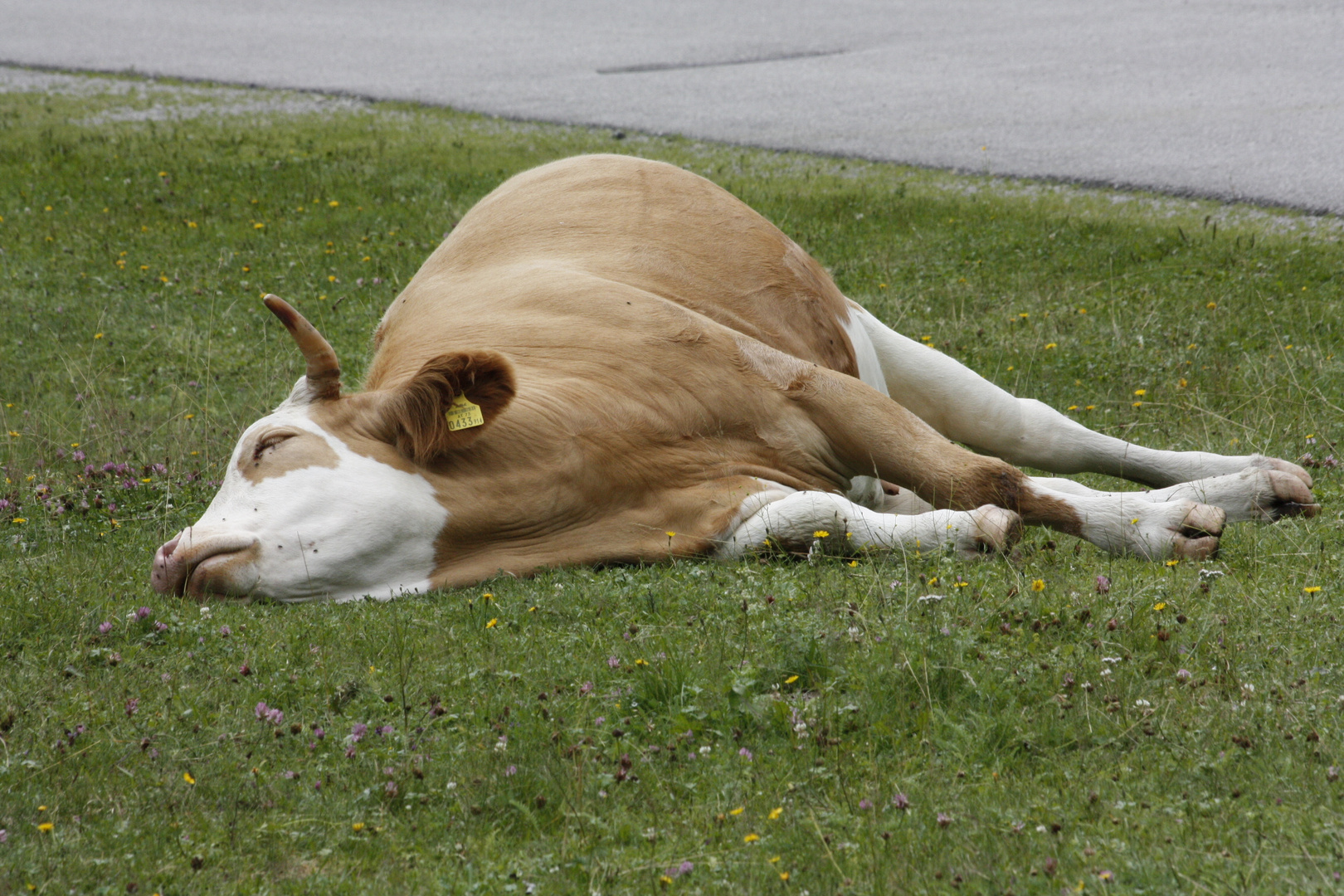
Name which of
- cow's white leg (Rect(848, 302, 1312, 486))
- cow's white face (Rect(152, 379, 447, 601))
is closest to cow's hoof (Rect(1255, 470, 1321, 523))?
cow's white leg (Rect(848, 302, 1312, 486))

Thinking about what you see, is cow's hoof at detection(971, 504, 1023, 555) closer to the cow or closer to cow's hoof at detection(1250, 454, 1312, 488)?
the cow

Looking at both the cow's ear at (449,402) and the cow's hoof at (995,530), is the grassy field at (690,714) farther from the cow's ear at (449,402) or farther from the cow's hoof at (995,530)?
the cow's ear at (449,402)

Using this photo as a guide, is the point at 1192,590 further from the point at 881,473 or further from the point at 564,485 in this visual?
the point at 564,485

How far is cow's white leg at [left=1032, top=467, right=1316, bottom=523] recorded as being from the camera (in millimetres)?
5367

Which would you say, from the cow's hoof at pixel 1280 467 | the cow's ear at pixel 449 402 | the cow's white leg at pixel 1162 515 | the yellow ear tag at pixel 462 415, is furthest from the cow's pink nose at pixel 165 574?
the cow's hoof at pixel 1280 467

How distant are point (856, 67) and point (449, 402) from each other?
1685cm

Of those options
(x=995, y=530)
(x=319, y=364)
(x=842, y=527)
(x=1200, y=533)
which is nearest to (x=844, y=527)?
(x=842, y=527)

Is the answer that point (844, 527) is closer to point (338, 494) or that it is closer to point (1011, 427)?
point (338, 494)

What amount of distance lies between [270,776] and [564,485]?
1969 mm

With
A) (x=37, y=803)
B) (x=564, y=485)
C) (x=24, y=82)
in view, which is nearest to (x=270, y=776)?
(x=37, y=803)

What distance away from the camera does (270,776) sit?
3.48 metres

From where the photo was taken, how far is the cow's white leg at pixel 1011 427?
6.07 metres

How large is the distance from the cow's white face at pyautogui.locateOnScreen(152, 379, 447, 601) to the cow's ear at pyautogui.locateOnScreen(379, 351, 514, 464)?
14 cm

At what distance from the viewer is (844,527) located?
5051 mm
